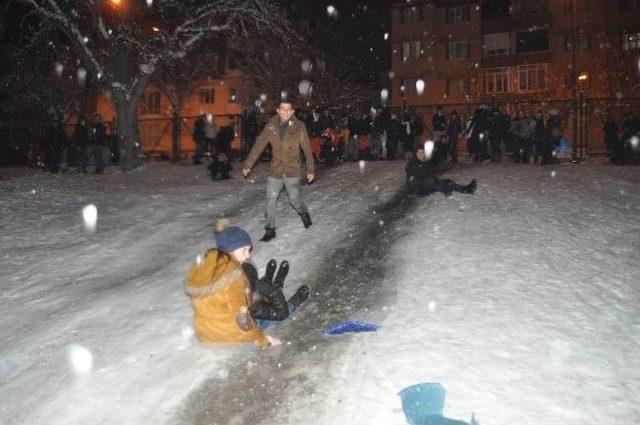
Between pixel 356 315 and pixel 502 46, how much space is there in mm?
47385

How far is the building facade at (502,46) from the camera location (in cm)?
4119

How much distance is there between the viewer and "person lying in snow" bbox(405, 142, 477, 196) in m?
10.1

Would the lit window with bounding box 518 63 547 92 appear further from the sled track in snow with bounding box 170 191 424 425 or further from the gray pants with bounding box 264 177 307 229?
the sled track in snow with bounding box 170 191 424 425

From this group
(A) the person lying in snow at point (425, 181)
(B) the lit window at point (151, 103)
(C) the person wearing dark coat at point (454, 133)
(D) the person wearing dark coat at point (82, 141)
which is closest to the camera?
(A) the person lying in snow at point (425, 181)

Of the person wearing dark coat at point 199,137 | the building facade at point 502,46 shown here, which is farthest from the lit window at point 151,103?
the person wearing dark coat at point 199,137

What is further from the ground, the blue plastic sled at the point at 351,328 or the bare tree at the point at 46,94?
the bare tree at the point at 46,94

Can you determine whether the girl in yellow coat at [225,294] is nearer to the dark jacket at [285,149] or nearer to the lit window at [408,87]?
the dark jacket at [285,149]

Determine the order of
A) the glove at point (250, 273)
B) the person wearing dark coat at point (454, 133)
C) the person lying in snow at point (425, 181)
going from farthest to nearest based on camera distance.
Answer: the person wearing dark coat at point (454, 133), the person lying in snow at point (425, 181), the glove at point (250, 273)

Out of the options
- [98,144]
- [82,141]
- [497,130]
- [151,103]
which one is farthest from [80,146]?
[151,103]

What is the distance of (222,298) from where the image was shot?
474 centimetres

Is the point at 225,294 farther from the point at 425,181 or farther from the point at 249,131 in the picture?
the point at 249,131

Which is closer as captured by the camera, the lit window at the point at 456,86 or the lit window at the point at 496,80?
the lit window at the point at 496,80

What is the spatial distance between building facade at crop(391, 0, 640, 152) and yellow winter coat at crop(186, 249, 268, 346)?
37323mm

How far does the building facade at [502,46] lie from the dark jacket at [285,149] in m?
34.0
